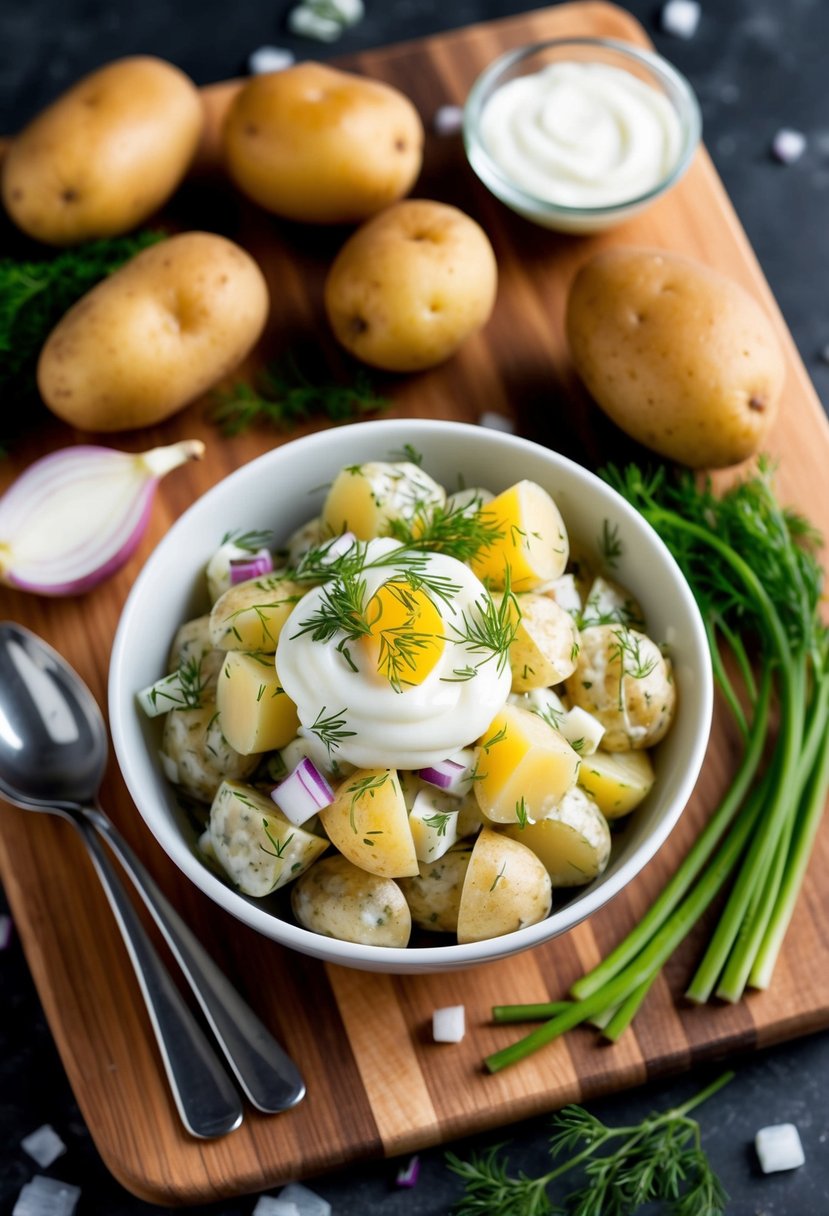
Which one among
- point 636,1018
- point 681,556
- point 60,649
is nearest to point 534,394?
point 681,556

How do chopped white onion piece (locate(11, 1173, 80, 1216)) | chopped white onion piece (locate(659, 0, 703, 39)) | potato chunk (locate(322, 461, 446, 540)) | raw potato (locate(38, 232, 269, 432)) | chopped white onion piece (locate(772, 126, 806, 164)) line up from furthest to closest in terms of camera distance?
chopped white onion piece (locate(659, 0, 703, 39)) < chopped white onion piece (locate(772, 126, 806, 164)) < raw potato (locate(38, 232, 269, 432)) < chopped white onion piece (locate(11, 1173, 80, 1216)) < potato chunk (locate(322, 461, 446, 540))

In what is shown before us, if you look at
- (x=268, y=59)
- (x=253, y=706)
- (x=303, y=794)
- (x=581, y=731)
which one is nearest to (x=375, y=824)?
(x=303, y=794)

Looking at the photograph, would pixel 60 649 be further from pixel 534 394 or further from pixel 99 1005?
pixel 534 394

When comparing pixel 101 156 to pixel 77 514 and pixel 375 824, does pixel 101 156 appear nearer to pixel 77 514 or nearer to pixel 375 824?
pixel 77 514

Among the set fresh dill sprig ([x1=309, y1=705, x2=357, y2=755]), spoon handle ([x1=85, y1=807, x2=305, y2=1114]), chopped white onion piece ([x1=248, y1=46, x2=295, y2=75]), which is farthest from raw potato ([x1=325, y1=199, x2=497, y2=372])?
spoon handle ([x1=85, y1=807, x2=305, y2=1114])

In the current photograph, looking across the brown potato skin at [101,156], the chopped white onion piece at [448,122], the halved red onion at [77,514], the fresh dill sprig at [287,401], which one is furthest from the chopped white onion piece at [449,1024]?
the chopped white onion piece at [448,122]

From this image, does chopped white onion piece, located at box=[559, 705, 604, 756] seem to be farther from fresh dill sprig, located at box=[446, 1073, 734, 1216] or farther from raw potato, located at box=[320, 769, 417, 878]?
fresh dill sprig, located at box=[446, 1073, 734, 1216]
